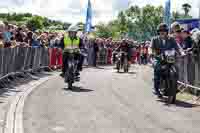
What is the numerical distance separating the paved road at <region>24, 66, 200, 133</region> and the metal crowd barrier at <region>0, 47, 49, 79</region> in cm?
158

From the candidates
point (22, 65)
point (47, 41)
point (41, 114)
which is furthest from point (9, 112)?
point (47, 41)

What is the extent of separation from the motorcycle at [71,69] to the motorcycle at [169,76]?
10.8ft

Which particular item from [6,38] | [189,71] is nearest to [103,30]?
[6,38]

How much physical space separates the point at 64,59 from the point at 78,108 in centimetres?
528

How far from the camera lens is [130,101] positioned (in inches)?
531

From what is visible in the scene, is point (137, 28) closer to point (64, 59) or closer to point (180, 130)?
point (64, 59)

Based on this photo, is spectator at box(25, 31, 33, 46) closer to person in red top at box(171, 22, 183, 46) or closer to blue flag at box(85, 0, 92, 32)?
person in red top at box(171, 22, 183, 46)

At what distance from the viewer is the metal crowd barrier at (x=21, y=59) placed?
16.6 meters

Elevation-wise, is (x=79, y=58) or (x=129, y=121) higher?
(x=79, y=58)

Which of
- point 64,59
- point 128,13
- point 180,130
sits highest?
point 128,13

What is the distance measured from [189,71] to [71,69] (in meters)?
3.58

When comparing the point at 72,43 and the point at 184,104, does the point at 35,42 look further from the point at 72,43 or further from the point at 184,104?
the point at 184,104

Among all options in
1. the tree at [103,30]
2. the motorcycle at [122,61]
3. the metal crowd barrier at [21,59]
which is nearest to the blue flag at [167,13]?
the motorcycle at [122,61]

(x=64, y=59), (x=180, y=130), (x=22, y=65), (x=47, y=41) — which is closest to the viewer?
(x=180, y=130)
